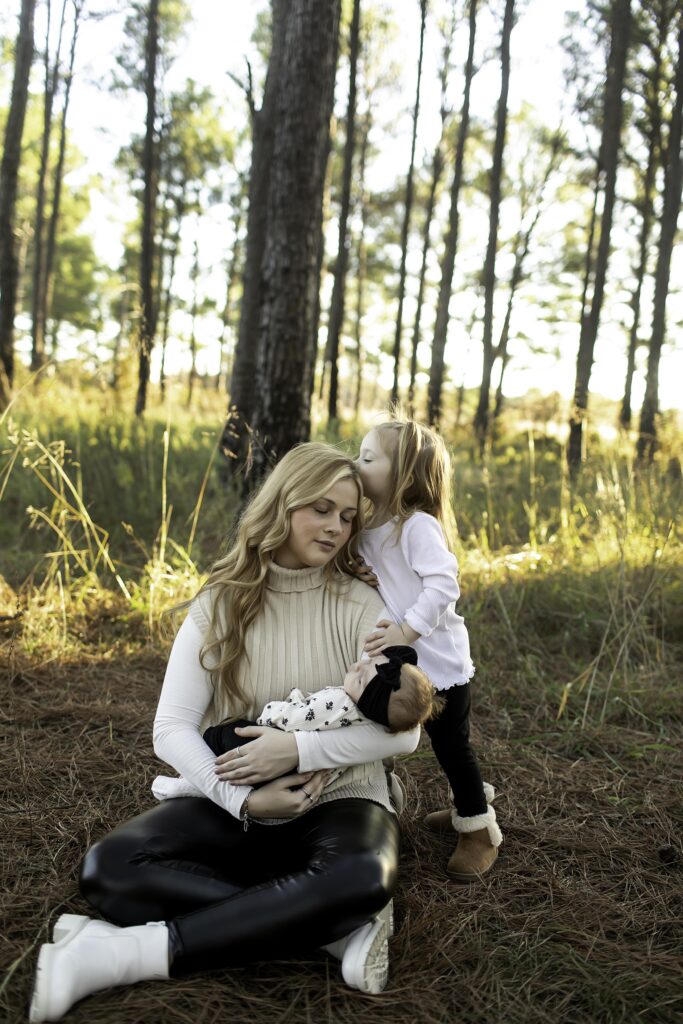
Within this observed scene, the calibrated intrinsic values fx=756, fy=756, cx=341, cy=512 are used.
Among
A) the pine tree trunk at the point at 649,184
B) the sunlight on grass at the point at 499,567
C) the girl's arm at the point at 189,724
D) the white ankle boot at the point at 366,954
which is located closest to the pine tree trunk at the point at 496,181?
the pine tree trunk at the point at 649,184

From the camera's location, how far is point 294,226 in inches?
169

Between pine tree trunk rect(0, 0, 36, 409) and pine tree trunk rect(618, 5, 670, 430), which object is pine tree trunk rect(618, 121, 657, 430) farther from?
pine tree trunk rect(0, 0, 36, 409)

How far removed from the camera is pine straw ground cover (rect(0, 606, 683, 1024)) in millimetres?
1600

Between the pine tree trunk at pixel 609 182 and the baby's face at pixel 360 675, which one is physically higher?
the pine tree trunk at pixel 609 182

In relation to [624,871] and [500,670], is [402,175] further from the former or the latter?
[624,871]

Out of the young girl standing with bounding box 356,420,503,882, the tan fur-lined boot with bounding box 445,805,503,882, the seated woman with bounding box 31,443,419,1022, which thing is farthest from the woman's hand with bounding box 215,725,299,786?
the tan fur-lined boot with bounding box 445,805,503,882

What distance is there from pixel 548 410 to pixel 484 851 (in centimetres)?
439

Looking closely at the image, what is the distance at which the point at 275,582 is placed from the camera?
2100 mm

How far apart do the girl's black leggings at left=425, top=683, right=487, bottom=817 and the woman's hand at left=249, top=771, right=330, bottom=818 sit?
490 millimetres

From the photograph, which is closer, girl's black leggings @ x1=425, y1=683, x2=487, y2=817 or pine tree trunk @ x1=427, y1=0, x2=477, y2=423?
girl's black leggings @ x1=425, y1=683, x2=487, y2=817

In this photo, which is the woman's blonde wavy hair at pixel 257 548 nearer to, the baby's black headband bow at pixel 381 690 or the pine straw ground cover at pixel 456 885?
the baby's black headband bow at pixel 381 690

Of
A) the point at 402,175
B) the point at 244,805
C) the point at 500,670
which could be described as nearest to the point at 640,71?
the point at 402,175

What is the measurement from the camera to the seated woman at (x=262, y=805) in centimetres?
160

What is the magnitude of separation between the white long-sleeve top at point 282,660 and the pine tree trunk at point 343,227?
7996 millimetres
